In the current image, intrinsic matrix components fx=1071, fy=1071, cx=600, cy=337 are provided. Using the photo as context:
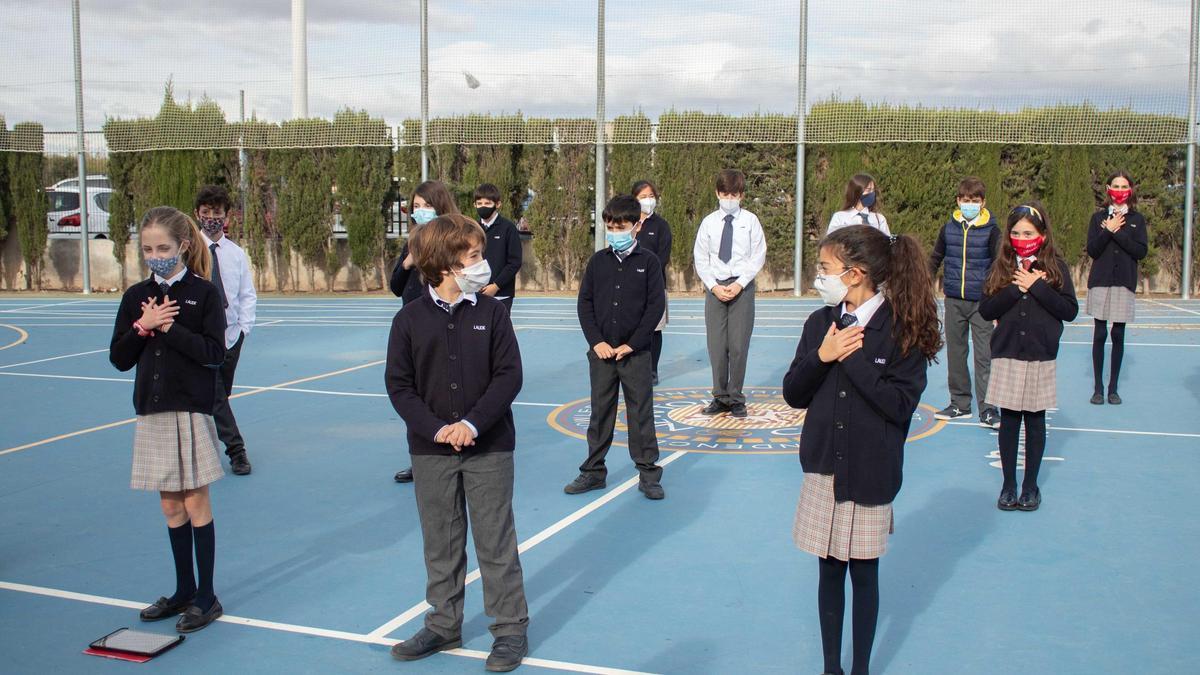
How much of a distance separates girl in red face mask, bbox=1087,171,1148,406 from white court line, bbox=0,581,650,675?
6699 millimetres

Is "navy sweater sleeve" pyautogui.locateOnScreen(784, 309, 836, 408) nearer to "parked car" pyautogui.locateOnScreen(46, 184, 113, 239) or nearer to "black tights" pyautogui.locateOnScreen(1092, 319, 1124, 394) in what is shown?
"black tights" pyautogui.locateOnScreen(1092, 319, 1124, 394)

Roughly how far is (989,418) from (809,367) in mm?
5186

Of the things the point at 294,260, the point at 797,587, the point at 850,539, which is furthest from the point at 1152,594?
the point at 294,260

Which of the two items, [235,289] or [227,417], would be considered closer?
[235,289]

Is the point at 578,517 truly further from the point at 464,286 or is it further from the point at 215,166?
the point at 215,166

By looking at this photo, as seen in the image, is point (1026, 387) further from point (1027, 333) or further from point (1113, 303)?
point (1113, 303)

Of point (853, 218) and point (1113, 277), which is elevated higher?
point (853, 218)

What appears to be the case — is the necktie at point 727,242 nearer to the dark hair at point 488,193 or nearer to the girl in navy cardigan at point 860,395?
the dark hair at point 488,193

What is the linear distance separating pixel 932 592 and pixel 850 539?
1353mm

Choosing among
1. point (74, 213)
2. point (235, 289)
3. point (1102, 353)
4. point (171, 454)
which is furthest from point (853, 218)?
point (74, 213)

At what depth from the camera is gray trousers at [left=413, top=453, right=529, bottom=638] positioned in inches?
164

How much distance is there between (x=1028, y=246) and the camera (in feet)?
19.9

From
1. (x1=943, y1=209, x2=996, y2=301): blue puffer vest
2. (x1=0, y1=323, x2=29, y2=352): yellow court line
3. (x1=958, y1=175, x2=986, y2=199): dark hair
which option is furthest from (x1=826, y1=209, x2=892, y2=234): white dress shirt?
(x1=0, y1=323, x2=29, y2=352): yellow court line

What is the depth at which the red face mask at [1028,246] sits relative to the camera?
19.8 feet
